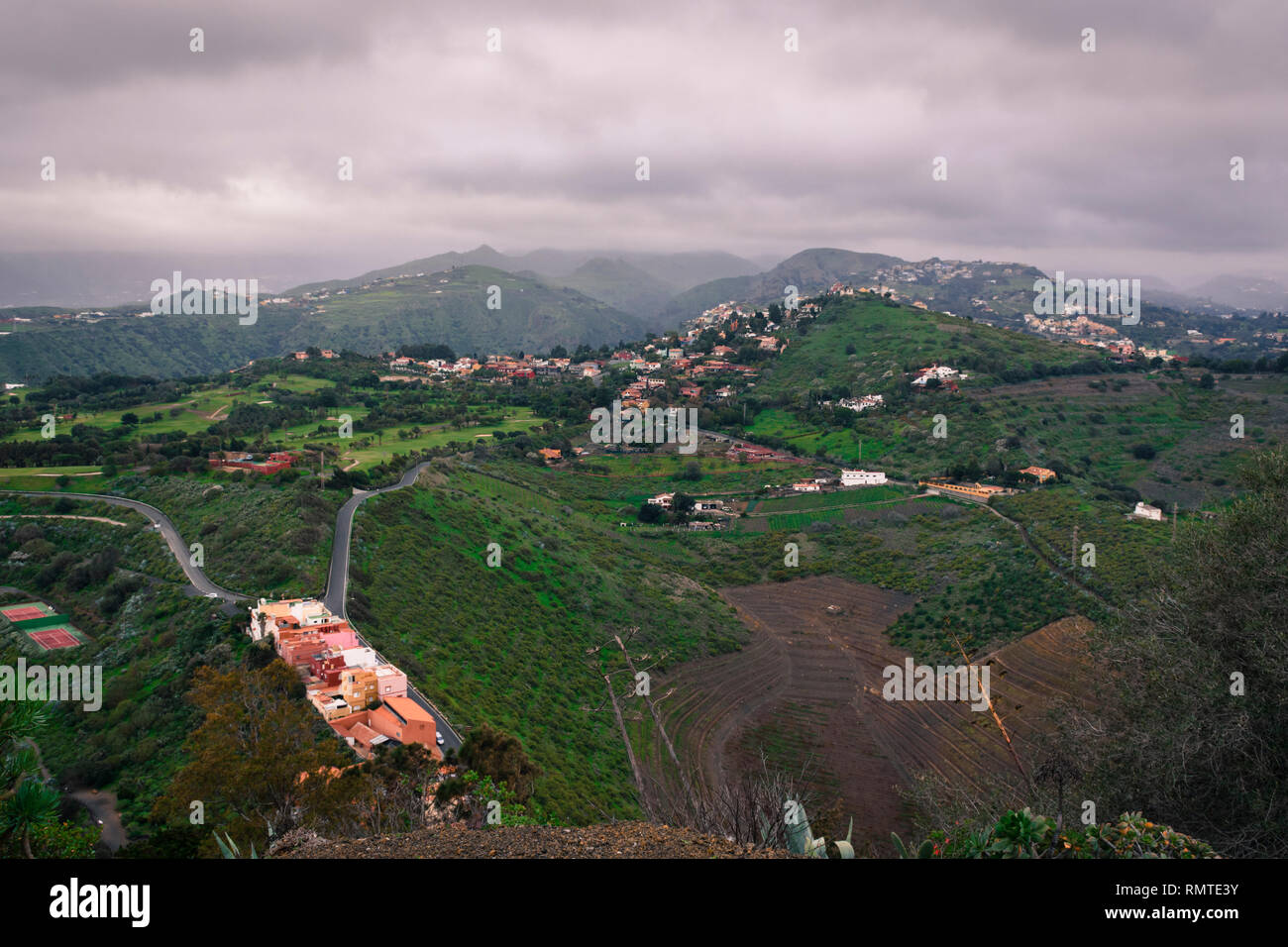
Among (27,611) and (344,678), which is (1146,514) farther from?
(27,611)

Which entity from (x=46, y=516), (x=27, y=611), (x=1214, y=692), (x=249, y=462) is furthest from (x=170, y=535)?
(x=1214, y=692)

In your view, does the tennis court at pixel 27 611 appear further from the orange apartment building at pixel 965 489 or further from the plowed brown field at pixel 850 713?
the orange apartment building at pixel 965 489


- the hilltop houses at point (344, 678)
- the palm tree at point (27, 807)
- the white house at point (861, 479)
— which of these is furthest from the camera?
the white house at point (861, 479)

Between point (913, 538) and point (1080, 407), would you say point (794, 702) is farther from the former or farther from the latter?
point (1080, 407)

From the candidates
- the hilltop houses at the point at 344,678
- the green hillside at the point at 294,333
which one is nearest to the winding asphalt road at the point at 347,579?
the hilltop houses at the point at 344,678
